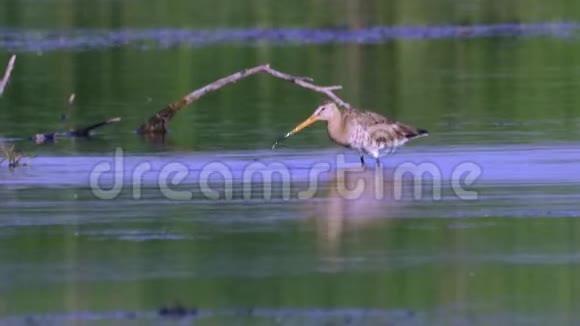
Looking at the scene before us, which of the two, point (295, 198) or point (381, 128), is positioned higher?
point (381, 128)

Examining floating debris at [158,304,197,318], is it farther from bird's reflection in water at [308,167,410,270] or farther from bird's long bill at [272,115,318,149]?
bird's long bill at [272,115,318,149]

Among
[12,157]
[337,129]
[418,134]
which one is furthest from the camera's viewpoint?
[418,134]

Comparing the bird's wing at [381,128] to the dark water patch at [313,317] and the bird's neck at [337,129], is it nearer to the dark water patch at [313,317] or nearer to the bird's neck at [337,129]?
the bird's neck at [337,129]

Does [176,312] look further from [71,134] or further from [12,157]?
[71,134]

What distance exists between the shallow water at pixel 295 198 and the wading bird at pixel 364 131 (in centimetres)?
18

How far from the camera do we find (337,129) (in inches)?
630

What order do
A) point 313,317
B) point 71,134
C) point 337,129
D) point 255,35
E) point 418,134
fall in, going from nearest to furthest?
point 313,317, point 337,129, point 418,134, point 71,134, point 255,35

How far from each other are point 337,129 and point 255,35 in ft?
49.9

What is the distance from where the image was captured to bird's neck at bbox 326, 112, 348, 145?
15906 mm

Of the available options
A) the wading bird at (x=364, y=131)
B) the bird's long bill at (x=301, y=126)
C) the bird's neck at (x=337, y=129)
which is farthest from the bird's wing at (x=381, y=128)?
the bird's long bill at (x=301, y=126)

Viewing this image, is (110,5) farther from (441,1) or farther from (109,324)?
(109,324)

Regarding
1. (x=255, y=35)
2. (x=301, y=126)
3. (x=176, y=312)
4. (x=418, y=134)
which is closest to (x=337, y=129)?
(x=301, y=126)

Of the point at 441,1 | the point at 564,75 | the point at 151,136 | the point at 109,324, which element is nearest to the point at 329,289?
the point at 109,324

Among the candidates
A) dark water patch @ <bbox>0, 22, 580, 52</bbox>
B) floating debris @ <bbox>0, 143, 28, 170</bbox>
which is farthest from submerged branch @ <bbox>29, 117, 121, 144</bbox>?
dark water patch @ <bbox>0, 22, 580, 52</bbox>
